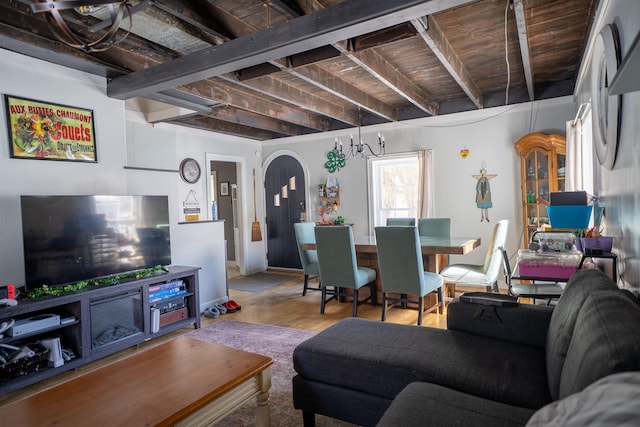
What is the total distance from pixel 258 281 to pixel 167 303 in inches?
94.6

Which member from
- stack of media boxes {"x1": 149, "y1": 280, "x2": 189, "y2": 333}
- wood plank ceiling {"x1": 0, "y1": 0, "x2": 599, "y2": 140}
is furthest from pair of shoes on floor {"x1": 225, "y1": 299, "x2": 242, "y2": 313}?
wood plank ceiling {"x1": 0, "y1": 0, "x2": 599, "y2": 140}

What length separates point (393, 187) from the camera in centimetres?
584

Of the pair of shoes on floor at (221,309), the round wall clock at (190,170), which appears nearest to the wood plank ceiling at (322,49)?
the round wall clock at (190,170)

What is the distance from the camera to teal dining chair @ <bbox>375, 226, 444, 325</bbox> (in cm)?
343

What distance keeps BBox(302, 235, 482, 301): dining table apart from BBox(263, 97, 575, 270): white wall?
2.69ft

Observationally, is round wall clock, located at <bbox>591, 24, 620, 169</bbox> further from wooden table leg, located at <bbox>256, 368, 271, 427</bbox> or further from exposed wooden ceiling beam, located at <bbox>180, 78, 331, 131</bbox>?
exposed wooden ceiling beam, located at <bbox>180, 78, 331, 131</bbox>

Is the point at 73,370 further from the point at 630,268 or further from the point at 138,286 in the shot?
the point at 630,268

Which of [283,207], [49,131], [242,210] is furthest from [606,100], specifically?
[242,210]

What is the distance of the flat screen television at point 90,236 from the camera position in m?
2.81

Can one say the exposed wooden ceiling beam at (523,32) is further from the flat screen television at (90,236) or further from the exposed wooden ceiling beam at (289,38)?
the flat screen television at (90,236)

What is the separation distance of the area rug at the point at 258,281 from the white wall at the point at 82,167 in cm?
91

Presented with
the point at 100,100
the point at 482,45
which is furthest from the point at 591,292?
the point at 100,100

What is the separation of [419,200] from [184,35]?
3.69m

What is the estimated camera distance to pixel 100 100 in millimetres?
3463
